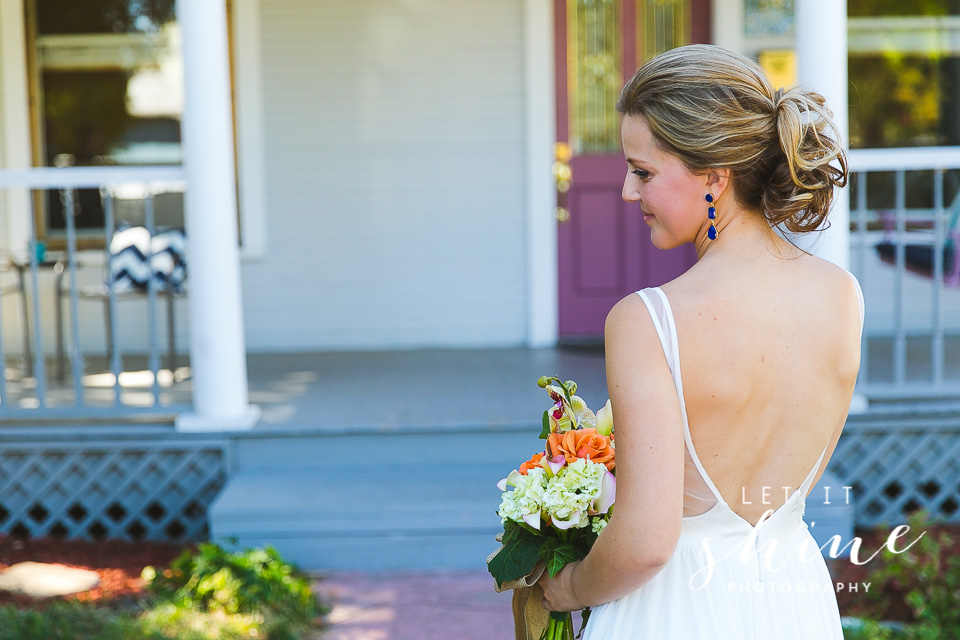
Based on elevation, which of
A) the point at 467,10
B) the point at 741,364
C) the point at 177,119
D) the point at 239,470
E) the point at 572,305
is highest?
the point at 467,10

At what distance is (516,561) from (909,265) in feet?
14.6

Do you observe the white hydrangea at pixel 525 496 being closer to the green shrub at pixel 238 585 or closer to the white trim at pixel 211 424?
the green shrub at pixel 238 585

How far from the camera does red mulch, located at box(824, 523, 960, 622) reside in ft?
12.3

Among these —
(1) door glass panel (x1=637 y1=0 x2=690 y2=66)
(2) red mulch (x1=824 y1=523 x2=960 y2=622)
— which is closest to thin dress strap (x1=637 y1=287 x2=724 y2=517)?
(2) red mulch (x1=824 y1=523 x2=960 y2=622)

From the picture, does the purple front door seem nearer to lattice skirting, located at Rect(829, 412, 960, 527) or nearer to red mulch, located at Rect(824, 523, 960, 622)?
lattice skirting, located at Rect(829, 412, 960, 527)

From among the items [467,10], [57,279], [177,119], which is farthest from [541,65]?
[57,279]

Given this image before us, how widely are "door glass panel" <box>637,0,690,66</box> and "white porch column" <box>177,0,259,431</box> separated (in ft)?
9.92

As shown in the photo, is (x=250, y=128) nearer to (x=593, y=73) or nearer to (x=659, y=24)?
(x=593, y=73)

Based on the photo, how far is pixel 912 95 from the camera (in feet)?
21.4

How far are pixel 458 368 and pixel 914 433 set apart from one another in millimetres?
2551

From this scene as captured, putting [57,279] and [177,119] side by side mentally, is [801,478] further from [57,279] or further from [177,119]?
[177,119]

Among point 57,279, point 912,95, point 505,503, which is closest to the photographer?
point 505,503

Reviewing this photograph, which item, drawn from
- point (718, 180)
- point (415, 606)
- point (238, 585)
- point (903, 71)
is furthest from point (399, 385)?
point (718, 180)

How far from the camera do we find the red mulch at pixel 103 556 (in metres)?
4.17
